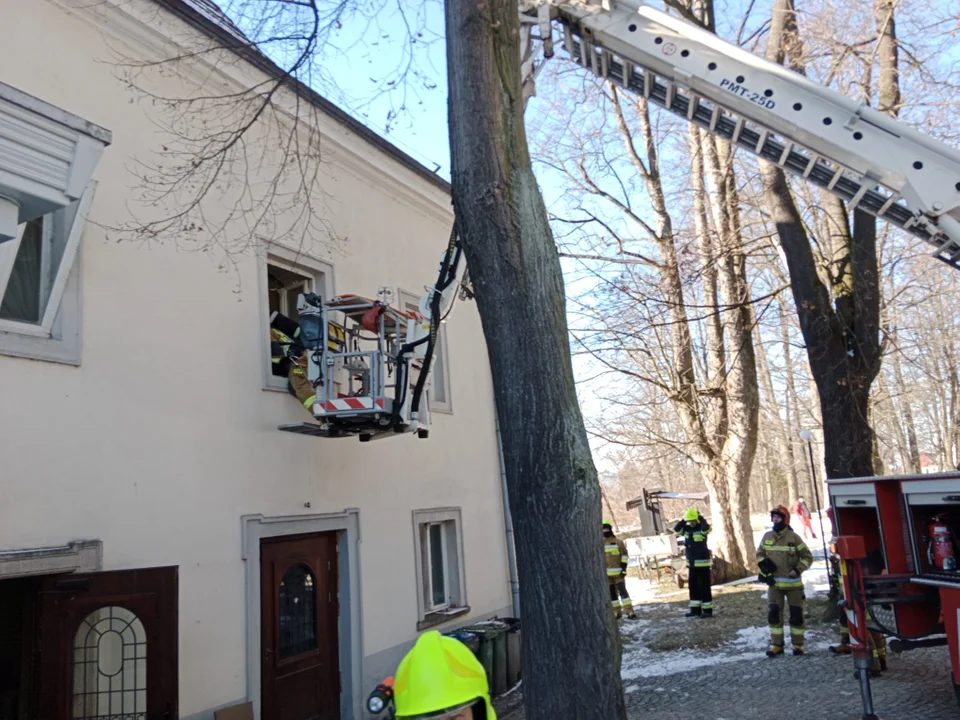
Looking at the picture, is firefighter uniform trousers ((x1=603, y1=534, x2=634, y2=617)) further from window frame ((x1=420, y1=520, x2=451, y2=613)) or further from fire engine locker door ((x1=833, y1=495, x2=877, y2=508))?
fire engine locker door ((x1=833, y1=495, x2=877, y2=508))

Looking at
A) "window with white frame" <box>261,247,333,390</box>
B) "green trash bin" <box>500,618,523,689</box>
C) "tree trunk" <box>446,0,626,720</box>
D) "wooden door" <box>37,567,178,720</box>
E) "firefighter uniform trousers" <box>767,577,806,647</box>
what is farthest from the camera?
"green trash bin" <box>500,618,523,689</box>

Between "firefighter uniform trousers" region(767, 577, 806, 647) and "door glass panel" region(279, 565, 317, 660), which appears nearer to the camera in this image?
"door glass panel" region(279, 565, 317, 660)

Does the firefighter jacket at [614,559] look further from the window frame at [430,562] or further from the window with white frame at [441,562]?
the window frame at [430,562]

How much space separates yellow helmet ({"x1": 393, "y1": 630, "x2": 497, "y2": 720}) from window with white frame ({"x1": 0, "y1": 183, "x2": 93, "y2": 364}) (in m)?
4.13

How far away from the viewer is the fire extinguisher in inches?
264

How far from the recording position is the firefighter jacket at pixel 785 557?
9812 mm

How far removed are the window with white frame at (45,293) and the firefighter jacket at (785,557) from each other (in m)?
8.03

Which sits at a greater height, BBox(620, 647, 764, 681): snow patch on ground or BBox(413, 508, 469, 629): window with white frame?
BBox(413, 508, 469, 629): window with white frame

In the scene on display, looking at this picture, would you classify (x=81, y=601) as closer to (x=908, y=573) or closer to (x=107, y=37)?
(x=107, y=37)

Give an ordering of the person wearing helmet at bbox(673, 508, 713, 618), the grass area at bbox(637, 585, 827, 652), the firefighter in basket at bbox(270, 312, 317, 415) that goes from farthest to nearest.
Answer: the person wearing helmet at bbox(673, 508, 713, 618) → the grass area at bbox(637, 585, 827, 652) → the firefighter in basket at bbox(270, 312, 317, 415)

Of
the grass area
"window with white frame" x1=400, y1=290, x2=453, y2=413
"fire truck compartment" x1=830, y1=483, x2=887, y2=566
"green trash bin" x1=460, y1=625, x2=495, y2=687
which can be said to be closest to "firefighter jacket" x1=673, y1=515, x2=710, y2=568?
the grass area

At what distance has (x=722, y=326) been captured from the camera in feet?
57.7

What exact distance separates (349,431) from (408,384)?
0.71 metres

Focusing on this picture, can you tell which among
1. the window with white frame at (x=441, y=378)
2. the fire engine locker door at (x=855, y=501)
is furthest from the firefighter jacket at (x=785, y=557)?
the window with white frame at (x=441, y=378)
